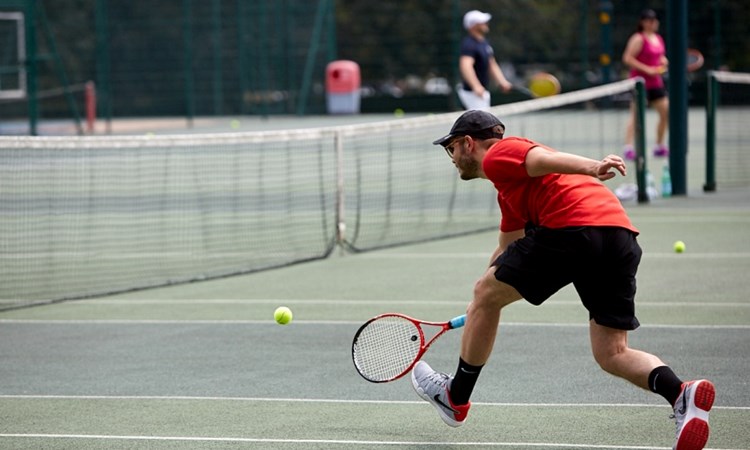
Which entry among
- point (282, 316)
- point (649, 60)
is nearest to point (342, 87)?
point (649, 60)

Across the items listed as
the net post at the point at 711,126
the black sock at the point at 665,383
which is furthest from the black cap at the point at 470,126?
the net post at the point at 711,126

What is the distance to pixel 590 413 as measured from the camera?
5.97 metres

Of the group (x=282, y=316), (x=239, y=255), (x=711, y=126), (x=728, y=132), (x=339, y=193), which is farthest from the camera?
(x=728, y=132)

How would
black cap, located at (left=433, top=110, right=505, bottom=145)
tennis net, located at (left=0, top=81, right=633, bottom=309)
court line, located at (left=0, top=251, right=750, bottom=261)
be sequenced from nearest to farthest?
black cap, located at (left=433, top=110, right=505, bottom=145) < tennis net, located at (left=0, top=81, right=633, bottom=309) < court line, located at (left=0, top=251, right=750, bottom=261)

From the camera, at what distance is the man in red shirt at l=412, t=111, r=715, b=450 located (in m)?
5.07

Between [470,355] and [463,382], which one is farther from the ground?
[470,355]

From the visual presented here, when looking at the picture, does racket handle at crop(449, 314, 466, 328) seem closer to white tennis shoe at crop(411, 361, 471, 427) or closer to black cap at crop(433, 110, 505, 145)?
white tennis shoe at crop(411, 361, 471, 427)

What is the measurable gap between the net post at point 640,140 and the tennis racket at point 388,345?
8925 mm

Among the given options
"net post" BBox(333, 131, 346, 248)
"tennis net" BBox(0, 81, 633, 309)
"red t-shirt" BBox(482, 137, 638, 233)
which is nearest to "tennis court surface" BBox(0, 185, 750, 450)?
"net post" BBox(333, 131, 346, 248)

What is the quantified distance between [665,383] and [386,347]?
137 cm

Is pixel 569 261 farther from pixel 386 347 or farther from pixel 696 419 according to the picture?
pixel 386 347

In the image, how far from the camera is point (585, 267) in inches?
202

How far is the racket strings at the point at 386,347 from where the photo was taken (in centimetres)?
586

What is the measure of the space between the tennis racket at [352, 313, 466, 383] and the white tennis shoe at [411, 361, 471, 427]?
159 mm
